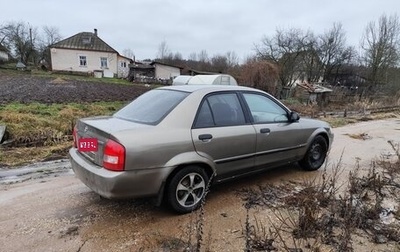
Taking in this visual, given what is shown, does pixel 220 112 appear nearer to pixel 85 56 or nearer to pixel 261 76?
pixel 261 76

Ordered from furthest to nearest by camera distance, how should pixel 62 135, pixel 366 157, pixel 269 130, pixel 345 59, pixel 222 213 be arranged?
pixel 345 59 → pixel 62 135 → pixel 366 157 → pixel 269 130 → pixel 222 213

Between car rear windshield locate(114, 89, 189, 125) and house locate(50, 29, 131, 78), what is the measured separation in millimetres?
38117

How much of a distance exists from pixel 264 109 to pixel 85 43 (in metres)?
41.3

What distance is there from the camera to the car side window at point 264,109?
4.23 meters

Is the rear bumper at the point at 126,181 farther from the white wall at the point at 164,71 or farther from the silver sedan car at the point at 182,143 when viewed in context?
the white wall at the point at 164,71

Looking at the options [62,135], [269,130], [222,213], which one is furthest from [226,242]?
[62,135]

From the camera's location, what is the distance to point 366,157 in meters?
6.80

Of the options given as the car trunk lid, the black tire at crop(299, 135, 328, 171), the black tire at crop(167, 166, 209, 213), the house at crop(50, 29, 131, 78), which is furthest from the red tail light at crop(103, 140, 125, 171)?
the house at crop(50, 29, 131, 78)

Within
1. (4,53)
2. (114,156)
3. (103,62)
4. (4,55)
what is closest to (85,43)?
(103,62)

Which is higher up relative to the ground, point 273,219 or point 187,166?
point 187,166

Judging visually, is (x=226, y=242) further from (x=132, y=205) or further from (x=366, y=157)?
(x=366, y=157)

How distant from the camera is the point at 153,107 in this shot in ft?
12.3

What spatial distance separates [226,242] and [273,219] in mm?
800

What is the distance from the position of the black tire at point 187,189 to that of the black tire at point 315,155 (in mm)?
2445
